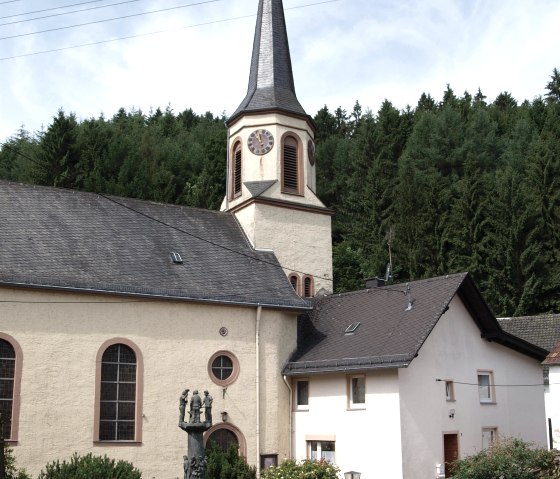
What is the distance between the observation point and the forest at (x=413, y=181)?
4438 cm

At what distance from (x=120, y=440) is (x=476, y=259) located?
27957 millimetres

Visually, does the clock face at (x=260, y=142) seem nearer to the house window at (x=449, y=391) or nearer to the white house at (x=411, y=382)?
the white house at (x=411, y=382)

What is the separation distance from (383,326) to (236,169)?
10.5 metres

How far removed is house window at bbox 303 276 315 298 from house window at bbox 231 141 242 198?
444cm

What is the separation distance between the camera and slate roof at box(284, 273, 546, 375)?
2234 centimetres

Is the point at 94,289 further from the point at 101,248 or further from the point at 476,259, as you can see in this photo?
the point at 476,259

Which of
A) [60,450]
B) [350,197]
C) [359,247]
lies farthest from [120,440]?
[350,197]

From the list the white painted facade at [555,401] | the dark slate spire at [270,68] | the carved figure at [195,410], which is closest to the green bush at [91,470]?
the carved figure at [195,410]

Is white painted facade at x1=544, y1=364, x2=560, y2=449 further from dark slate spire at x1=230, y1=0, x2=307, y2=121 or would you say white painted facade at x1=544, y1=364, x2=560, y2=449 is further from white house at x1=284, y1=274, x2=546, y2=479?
dark slate spire at x1=230, y1=0, x2=307, y2=121

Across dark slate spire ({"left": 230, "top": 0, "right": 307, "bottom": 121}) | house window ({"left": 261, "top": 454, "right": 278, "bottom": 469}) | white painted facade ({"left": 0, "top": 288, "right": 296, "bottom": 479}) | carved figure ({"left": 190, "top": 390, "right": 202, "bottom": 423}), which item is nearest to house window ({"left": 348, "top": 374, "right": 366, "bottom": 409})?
white painted facade ({"left": 0, "top": 288, "right": 296, "bottom": 479})

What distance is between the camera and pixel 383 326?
23969mm

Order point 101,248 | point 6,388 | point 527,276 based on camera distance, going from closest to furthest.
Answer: point 6,388, point 101,248, point 527,276

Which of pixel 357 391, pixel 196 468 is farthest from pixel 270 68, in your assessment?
pixel 196 468

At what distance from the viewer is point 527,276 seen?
43.1 meters
